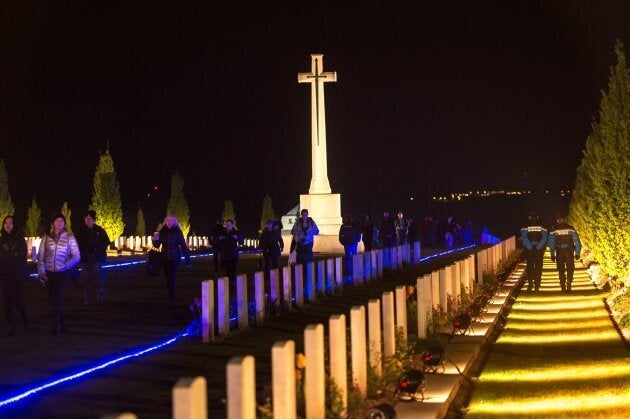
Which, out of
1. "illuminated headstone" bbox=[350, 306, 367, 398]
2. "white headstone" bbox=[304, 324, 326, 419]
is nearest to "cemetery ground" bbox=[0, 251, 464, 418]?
"illuminated headstone" bbox=[350, 306, 367, 398]

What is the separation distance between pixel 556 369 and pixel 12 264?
27.5ft

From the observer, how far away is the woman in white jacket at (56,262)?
16.7m

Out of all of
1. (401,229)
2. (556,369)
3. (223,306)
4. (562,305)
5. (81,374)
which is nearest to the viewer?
(81,374)

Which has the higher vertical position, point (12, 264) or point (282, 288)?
point (12, 264)

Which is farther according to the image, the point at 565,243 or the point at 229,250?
the point at 565,243

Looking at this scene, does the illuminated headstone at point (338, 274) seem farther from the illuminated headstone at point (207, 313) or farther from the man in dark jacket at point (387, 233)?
the man in dark jacket at point (387, 233)

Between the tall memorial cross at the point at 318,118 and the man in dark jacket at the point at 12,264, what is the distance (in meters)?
29.0

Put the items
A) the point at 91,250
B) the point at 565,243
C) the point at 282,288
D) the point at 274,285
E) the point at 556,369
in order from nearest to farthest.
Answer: the point at 556,369
the point at 274,285
the point at 282,288
the point at 91,250
the point at 565,243

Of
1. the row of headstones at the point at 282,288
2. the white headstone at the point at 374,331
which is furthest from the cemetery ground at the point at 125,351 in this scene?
the white headstone at the point at 374,331

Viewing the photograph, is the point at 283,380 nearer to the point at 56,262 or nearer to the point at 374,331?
the point at 374,331

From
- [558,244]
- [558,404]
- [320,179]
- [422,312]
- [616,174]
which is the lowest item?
[558,404]

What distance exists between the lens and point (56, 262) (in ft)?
55.0

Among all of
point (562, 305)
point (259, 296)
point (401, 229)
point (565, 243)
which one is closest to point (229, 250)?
point (259, 296)

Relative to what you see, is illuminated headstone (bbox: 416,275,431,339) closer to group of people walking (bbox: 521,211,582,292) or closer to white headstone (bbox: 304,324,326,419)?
white headstone (bbox: 304,324,326,419)
